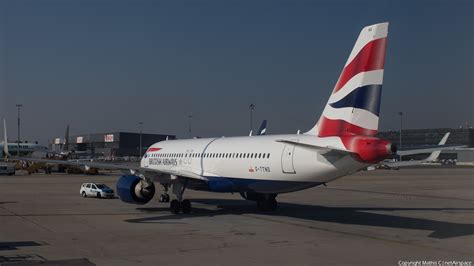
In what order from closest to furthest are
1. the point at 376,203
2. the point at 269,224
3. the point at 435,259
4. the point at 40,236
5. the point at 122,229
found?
the point at 435,259 → the point at 40,236 → the point at 122,229 → the point at 269,224 → the point at 376,203

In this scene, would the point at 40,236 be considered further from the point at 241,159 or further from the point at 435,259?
the point at 435,259

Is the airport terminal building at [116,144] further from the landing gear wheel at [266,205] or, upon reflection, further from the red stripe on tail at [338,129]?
the red stripe on tail at [338,129]

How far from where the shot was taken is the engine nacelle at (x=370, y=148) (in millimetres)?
17891

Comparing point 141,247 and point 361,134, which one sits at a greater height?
point 361,134

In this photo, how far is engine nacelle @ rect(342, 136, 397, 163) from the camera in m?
17.9

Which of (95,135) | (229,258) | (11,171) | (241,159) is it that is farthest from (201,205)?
(95,135)

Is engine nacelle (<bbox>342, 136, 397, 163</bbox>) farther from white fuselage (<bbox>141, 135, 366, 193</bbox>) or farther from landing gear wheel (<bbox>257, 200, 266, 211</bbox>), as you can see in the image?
landing gear wheel (<bbox>257, 200, 266, 211</bbox>)

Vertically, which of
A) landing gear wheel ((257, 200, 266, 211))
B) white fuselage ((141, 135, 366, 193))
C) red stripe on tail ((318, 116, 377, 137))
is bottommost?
landing gear wheel ((257, 200, 266, 211))

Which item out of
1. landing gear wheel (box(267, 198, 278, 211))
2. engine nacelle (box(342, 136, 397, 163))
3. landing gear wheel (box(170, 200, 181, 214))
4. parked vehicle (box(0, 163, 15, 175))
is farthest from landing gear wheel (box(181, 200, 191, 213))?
parked vehicle (box(0, 163, 15, 175))

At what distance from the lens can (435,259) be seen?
1424cm

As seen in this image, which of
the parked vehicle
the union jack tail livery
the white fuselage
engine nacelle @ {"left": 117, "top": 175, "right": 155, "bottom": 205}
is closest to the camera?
the union jack tail livery

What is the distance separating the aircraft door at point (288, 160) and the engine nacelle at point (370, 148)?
283cm

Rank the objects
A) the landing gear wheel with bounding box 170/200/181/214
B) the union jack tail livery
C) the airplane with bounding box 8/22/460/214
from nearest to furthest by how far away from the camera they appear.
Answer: the airplane with bounding box 8/22/460/214, the union jack tail livery, the landing gear wheel with bounding box 170/200/181/214

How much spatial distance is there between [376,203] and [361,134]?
13976 millimetres
